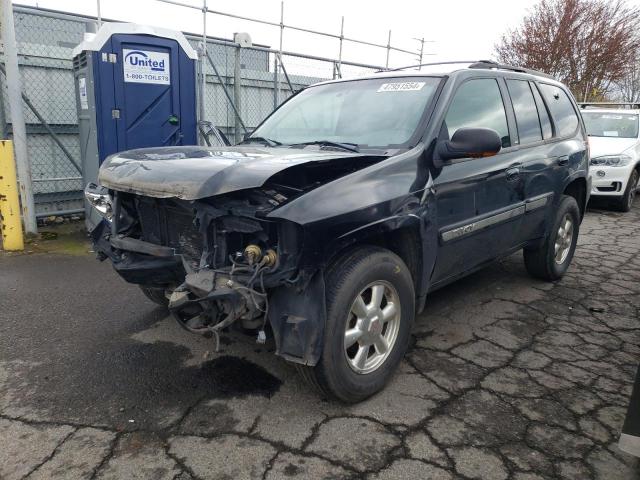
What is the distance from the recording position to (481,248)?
11.9ft

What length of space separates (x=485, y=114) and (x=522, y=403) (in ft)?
6.49

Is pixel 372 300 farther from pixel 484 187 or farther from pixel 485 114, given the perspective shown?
pixel 485 114

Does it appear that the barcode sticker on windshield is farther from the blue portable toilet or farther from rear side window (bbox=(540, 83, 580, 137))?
the blue portable toilet

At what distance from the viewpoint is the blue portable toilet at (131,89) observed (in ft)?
18.9

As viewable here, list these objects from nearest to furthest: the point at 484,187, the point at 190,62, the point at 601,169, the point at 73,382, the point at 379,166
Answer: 1. the point at 379,166
2. the point at 73,382
3. the point at 484,187
4. the point at 190,62
5. the point at 601,169

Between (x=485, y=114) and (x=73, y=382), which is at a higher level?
(x=485, y=114)

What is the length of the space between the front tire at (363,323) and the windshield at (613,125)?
8.38 metres

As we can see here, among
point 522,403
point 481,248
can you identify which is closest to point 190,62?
point 481,248

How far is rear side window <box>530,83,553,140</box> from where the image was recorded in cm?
429

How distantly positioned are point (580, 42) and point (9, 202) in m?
18.4

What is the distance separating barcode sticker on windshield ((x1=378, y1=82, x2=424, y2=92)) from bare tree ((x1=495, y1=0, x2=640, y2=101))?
1646 centimetres

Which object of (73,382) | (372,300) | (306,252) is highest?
(306,252)

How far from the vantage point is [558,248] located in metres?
4.80

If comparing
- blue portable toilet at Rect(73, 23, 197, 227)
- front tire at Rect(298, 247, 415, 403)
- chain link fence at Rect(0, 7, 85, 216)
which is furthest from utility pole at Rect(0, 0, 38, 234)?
front tire at Rect(298, 247, 415, 403)
